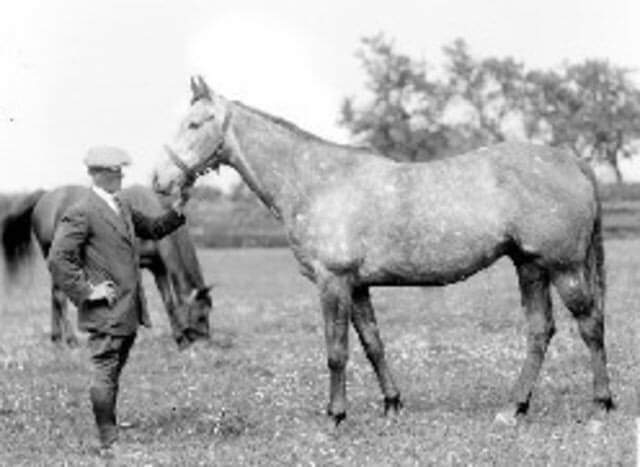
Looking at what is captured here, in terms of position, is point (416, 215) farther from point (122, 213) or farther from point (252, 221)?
point (252, 221)

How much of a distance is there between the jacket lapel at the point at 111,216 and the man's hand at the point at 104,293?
0.48 m

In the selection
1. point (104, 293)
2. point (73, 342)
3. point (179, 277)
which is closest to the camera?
point (104, 293)

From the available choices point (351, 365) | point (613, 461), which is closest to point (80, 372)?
point (351, 365)

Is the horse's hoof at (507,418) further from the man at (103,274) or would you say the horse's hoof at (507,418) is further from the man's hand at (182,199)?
the man's hand at (182,199)

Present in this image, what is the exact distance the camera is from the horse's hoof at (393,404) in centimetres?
1059

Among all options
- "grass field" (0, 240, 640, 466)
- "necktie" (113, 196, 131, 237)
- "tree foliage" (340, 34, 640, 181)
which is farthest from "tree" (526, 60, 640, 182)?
"necktie" (113, 196, 131, 237)

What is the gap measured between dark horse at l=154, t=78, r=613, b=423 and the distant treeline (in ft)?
173

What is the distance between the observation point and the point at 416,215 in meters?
9.95

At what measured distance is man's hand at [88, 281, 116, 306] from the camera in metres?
9.20

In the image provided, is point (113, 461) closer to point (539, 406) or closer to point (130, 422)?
point (130, 422)

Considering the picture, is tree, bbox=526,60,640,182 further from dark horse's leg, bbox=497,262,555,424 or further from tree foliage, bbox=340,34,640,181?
dark horse's leg, bbox=497,262,555,424

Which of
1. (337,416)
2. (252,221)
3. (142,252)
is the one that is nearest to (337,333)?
(337,416)

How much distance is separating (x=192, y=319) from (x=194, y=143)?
7789 millimetres

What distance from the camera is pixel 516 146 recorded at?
10242mm
